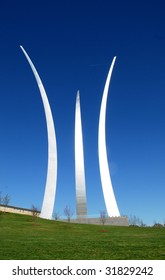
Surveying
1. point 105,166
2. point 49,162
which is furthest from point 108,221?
point 49,162

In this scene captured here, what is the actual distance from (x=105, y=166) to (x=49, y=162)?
782 cm

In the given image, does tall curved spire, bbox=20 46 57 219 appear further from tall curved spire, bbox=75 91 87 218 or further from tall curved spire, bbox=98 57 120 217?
tall curved spire, bbox=98 57 120 217

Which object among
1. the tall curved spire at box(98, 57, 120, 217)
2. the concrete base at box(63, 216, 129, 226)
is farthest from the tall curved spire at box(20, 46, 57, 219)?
the tall curved spire at box(98, 57, 120, 217)

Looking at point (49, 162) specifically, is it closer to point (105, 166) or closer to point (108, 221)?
point (105, 166)

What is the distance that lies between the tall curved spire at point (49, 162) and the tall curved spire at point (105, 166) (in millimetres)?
6662

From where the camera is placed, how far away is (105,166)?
163 ft

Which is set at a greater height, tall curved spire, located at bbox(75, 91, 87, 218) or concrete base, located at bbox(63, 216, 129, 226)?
tall curved spire, located at bbox(75, 91, 87, 218)

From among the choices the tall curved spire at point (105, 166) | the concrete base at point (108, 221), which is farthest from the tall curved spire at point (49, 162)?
the tall curved spire at point (105, 166)

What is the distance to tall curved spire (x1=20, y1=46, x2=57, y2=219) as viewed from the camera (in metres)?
46.7

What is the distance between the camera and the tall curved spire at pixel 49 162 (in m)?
46.7

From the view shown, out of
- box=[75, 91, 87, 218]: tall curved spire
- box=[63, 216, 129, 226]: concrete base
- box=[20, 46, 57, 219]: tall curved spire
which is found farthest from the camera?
box=[75, 91, 87, 218]: tall curved spire

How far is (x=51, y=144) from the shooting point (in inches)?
1898

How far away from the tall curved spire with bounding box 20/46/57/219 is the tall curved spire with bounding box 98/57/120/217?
6662 millimetres
